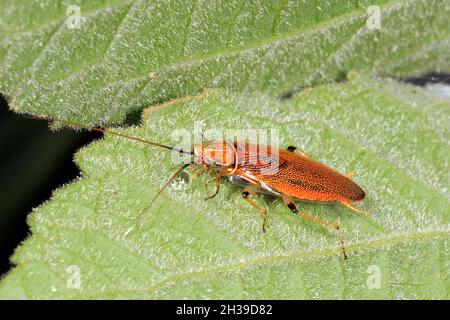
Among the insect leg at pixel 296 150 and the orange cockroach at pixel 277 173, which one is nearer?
the orange cockroach at pixel 277 173

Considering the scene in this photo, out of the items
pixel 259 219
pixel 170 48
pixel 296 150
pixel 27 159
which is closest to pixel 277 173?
pixel 296 150

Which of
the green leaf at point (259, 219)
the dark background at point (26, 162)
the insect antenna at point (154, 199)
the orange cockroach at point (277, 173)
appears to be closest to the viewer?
the green leaf at point (259, 219)

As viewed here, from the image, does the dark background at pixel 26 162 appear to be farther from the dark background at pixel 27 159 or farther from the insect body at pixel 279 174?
the insect body at pixel 279 174

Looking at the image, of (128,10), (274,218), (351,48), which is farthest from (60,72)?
(351,48)

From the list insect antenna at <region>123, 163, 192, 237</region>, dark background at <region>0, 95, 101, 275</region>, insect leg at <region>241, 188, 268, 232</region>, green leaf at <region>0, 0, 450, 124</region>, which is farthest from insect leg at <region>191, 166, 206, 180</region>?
dark background at <region>0, 95, 101, 275</region>

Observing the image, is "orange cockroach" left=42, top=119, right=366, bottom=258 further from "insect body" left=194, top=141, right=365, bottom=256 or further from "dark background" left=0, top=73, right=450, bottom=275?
"dark background" left=0, top=73, right=450, bottom=275

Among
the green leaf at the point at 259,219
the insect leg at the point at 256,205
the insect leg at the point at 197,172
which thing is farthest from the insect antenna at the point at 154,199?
the insect leg at the point at 256,205
